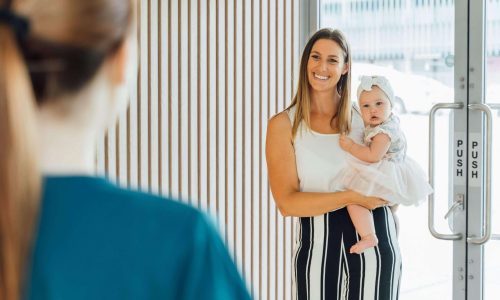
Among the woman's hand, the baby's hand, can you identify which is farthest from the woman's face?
the woman's hand

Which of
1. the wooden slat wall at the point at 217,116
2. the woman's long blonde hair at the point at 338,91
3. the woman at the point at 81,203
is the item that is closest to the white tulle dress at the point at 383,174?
the woman's long blonde hair at the point at 338,91

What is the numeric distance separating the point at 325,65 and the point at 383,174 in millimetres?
509

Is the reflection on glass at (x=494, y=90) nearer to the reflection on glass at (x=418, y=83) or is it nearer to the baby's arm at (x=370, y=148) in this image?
the reflection on glass at (x=418, y=83)

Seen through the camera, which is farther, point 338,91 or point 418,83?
point 418,83

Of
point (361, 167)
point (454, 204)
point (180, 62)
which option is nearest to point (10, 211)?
point (361, 167)

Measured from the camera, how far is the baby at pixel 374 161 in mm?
3424

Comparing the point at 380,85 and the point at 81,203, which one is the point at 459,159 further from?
the point at 81,203

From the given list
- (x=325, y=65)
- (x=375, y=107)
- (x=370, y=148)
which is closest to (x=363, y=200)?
(x=370, y=148)

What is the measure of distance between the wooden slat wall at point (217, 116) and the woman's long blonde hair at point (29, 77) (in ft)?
10.1

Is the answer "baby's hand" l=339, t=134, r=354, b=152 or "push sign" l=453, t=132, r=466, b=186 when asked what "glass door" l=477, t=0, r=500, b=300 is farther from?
"baby's hand" l=339, t=134, r=354, b=152

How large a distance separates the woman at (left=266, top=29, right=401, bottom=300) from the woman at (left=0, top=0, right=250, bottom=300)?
242 cm

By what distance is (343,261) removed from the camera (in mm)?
3438

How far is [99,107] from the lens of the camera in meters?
0.97

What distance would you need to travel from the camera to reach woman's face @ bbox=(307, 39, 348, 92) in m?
3.48
